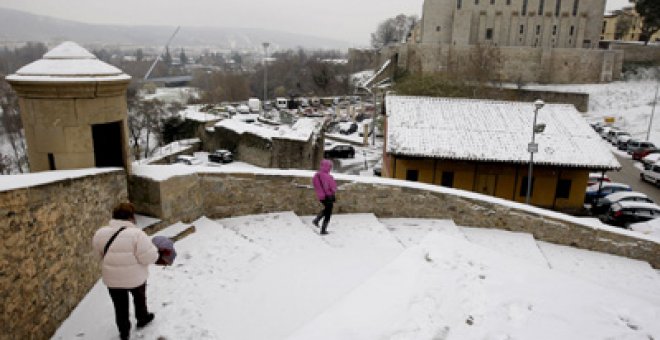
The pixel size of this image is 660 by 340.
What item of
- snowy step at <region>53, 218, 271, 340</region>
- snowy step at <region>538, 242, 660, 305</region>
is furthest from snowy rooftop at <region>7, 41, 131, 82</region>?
snowy step at <region>538, 242, 660, 305</region>

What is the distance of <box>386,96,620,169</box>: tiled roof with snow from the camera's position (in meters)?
16.2

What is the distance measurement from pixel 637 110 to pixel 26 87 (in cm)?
4975

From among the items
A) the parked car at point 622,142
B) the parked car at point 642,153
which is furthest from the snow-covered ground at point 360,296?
the parked car at point 622,142

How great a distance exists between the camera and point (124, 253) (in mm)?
4160

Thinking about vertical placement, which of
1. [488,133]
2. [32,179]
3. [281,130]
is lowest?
[281,130]

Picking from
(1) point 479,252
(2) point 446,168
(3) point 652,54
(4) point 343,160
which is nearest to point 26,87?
(1) point 479,252

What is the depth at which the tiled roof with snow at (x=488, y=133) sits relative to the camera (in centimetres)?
1616

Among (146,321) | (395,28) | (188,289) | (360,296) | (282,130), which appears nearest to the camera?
(360,296)

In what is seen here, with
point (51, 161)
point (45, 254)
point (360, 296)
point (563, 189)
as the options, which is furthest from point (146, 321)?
point (563, 189)

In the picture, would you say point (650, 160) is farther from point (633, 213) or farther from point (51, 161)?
point (51, 161)

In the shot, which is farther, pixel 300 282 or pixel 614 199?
pixel 614 199

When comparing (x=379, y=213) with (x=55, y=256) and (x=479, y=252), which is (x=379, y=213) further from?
(x=55, y=256)

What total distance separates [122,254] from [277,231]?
3776mm

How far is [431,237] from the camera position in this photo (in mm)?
5730
